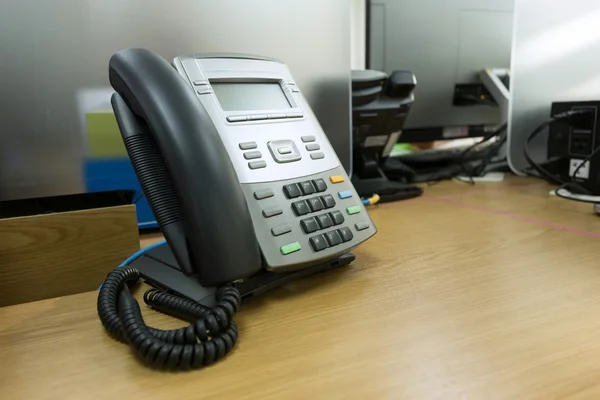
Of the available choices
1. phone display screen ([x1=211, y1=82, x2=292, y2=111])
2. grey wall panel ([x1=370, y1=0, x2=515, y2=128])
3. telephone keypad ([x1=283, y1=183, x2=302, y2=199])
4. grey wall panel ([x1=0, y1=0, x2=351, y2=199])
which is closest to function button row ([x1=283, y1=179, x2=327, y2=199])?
telephone keypad ([x1=283, y1=183, x2=302, y2=199])

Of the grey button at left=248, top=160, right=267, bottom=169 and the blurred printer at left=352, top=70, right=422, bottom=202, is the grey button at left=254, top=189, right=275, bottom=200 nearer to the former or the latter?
the grey button at left=248, top=160, right=267, bottom=169

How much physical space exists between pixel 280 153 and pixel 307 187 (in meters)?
0.05

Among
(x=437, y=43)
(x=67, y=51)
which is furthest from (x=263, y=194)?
(x=437, y=43)

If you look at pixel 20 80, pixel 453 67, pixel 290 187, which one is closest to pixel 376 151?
pixel 453 67

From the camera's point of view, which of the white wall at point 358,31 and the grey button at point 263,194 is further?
the white wall at point 358,31

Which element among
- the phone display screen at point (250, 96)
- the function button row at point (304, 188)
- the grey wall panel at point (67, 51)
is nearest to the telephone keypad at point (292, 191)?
the function button row at point (304, 188)

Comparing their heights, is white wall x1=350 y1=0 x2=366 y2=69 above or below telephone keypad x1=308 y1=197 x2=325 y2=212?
above

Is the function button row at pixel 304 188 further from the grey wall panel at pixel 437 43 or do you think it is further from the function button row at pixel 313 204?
the grey wall panel at pixel 437 43

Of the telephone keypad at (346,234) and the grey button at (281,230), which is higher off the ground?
the grey button at (281,230)

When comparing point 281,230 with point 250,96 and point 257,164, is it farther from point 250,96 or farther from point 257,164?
point 250,96

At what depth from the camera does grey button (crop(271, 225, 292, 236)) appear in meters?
0.40

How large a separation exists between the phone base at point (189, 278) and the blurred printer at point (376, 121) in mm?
381

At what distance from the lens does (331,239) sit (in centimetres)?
42

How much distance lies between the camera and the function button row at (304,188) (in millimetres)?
432
